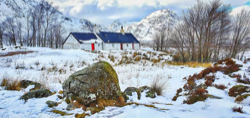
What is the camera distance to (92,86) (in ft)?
12.0

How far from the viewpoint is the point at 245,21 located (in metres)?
23.3

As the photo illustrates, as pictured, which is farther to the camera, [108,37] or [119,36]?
[119,36]

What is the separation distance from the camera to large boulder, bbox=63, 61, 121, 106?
3.60 metres

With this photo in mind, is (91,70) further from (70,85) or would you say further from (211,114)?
(211,114)

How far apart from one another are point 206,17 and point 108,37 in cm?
2553

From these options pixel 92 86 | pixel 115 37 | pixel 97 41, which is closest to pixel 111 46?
pixel 115 37

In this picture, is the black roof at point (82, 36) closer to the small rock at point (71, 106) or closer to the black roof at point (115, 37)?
the black roof at point (115, 37)

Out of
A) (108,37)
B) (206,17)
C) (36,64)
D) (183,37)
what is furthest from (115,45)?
(36,64)

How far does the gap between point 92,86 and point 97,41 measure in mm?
33256

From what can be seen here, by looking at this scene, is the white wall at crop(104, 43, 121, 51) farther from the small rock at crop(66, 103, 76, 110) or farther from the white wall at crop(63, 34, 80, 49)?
the small rock at crop(66, 103, 76, 110)

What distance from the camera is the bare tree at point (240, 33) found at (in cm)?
2341

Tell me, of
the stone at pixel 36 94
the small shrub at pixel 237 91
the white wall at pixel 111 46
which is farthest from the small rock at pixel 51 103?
the white wall at pixel 111 46

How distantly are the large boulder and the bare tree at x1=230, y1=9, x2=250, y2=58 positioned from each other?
27732 millimetres

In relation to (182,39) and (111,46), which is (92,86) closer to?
(182,39)
